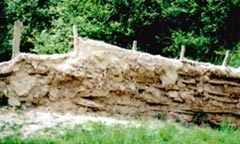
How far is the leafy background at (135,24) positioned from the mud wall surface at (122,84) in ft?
12.4

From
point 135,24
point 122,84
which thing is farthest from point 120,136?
point 135,24

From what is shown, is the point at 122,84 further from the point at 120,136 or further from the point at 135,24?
the point at 135,24

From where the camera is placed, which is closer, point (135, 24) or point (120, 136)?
point (120, 136)

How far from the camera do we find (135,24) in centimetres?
1270

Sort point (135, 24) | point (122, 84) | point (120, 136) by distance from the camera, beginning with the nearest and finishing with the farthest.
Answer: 1. point (120, 136)
2. point (122, 84)
3. point (135, 24)

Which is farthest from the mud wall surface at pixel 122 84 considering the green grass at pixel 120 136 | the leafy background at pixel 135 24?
the leafy background at pixel 135 24

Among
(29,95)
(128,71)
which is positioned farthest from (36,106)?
(128,71)

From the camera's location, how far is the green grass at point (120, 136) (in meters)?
5.77

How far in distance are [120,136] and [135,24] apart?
694 cm

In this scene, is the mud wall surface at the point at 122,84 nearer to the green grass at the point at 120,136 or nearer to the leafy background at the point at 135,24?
the green grass at the point at 120,136

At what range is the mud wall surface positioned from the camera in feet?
25.1

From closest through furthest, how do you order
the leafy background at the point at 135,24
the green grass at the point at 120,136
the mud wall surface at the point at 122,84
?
the green grass at the point at 120,136 → the mud wall surface at the point at 122,84 → the leafy background at the point at 135,24

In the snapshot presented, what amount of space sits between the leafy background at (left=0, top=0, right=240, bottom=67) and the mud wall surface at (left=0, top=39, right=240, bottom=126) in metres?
3.78

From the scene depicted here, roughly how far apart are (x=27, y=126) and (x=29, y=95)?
1.24 metres
